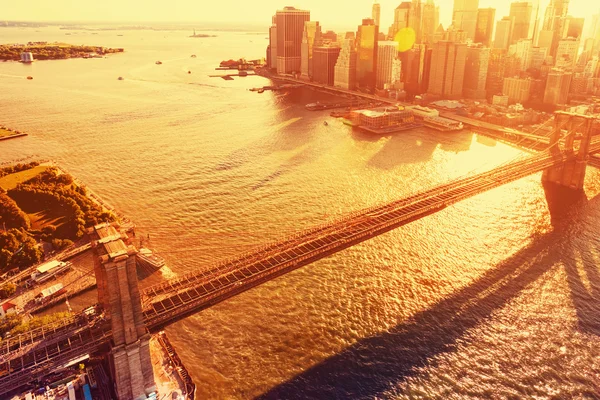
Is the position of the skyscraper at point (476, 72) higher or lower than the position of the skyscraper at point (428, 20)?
lower

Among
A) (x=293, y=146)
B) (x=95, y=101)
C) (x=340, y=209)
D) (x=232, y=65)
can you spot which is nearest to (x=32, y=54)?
(x=232, y=65)

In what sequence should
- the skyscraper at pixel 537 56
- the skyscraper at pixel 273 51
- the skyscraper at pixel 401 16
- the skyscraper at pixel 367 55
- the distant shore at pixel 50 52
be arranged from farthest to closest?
the distant shore at pixel 50 52
the skyscraper at pixel 273 51
the skyscraper at pixel 401 16
the skyscraper at pixel 537 56
the skyscraper at pixel 367 55

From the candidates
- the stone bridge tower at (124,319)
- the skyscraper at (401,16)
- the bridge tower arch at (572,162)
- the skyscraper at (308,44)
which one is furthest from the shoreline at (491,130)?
the stone bridge tower at (124,319)

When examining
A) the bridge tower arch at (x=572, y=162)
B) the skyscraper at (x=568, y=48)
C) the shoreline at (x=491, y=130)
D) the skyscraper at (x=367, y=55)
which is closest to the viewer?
the bridge tower arch at (x=572, y=162)

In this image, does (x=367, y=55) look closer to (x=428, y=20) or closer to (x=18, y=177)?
(x=428, y=20)

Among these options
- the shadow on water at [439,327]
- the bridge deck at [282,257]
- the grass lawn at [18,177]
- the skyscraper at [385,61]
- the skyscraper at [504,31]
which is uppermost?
the skyscraper at [504,31]

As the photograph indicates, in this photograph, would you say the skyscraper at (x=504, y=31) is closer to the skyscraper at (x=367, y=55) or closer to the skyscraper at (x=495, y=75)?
the skyscraper at (x=495, y=75)

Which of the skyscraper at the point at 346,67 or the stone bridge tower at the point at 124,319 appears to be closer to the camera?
the stone bridge tower at the point at 124,319

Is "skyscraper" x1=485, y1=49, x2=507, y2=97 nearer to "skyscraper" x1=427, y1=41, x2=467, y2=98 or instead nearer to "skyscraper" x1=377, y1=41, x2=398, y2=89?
"skyscraper" x1=427, y1=41, x2=467, y2=98
